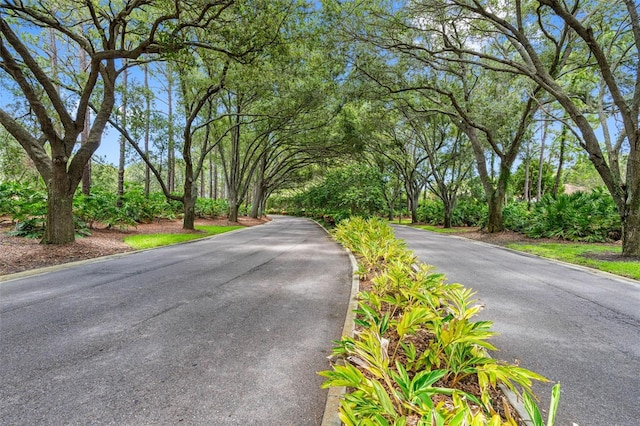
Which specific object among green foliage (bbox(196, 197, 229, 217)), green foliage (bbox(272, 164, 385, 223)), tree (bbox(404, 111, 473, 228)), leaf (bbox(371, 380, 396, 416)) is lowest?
leaf (bbox(371, 380, 396, 416))

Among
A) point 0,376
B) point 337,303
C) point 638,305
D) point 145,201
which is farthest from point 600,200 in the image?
point 145,201

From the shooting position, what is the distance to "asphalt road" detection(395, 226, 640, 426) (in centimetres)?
231

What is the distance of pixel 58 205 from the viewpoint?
25.6ft

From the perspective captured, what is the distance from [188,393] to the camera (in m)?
2.24

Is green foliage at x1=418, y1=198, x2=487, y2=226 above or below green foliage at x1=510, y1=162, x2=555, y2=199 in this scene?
below

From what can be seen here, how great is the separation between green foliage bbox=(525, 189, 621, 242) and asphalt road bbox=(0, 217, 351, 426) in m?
12.4

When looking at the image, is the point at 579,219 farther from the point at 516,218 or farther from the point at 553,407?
the point at 553,407

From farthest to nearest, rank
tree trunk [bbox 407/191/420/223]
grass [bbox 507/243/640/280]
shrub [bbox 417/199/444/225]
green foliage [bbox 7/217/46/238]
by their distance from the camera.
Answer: tree trunk [bbox 407/191/420/223] → shrub [bbox 417/199/444/225] → green foliage [bbox 7/217/46/238] → grass [bbox 507/243/640/280]

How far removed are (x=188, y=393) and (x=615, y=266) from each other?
9.80 metres

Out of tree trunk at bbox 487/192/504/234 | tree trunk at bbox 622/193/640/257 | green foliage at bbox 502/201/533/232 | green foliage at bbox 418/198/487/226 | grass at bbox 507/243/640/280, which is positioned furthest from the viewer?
green foliage at bbox 418/198/487/226

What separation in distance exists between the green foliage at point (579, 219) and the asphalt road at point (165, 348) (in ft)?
40.6

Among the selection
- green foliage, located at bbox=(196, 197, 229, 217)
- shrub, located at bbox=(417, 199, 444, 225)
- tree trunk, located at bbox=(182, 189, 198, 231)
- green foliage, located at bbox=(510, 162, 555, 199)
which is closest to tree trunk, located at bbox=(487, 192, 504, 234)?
shrub, located at bbox=(417, 199, 444, 225)

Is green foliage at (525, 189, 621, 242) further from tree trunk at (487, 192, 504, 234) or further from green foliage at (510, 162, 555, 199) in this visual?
green foliage at (510, 162, 555, 199)

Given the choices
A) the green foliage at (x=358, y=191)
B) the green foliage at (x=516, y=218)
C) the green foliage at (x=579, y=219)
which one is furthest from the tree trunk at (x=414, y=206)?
the green foliage at (x=579, y=219)
